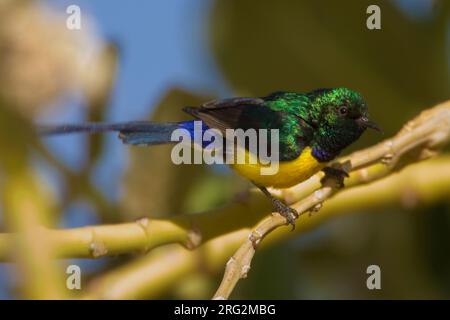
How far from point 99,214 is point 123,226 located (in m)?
0.45

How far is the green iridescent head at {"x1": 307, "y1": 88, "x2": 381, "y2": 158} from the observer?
72.8 inches

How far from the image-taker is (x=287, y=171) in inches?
73.0

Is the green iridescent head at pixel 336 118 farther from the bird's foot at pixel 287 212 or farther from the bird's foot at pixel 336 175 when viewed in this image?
the bird's foot at pixel 287 212

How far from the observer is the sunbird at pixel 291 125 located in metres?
1.84

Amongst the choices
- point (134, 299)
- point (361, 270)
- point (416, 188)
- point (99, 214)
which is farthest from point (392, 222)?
point (134, 299)

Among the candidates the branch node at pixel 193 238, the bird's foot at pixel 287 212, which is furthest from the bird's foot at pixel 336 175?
the branch node at pixel 193 238

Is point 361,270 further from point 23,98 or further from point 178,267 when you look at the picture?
point 23,98

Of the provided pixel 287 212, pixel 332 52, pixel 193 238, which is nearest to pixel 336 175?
pixel 287 212

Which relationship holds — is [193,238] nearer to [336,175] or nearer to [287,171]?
[336,175]

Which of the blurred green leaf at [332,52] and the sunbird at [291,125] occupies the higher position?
the blurred green leaf at [332,52]

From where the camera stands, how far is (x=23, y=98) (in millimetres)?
1693

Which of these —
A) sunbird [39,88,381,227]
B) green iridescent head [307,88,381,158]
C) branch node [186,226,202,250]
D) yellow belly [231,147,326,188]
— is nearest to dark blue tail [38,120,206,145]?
sunbird [39,88,381,227]

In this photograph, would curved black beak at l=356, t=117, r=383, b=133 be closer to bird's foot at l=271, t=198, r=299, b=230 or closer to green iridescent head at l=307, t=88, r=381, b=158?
green iridescent head at l=307, t=88, r=381, b=158

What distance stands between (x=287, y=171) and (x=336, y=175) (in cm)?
23
